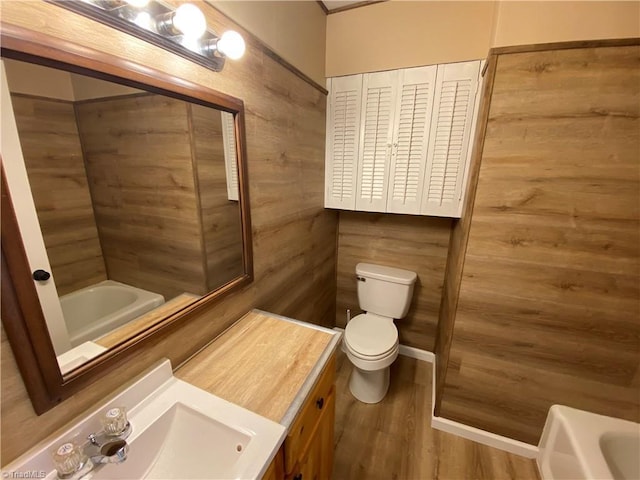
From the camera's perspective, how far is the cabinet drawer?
81 cm

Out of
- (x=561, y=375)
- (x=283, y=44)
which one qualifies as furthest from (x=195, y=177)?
(x=561, y=375)

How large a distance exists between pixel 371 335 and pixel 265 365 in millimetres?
1086

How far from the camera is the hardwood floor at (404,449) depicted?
1.50m

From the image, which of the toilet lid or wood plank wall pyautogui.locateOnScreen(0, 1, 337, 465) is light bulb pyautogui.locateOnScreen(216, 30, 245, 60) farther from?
the toilet lid

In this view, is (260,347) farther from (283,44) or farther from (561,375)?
(561,375)

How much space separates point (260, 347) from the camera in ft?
3.57

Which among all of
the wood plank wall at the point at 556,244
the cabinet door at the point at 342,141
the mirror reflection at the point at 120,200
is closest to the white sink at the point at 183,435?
the mirror reflection at the point at 120,200

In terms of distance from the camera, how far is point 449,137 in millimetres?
1707

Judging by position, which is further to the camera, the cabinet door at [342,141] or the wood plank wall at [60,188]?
the cabinet door at [342,141]

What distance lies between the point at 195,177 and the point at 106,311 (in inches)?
22.4

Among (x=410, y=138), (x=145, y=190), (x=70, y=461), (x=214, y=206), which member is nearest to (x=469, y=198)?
(x=410, y=138)

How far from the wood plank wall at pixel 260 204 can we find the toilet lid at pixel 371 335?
1.16ft

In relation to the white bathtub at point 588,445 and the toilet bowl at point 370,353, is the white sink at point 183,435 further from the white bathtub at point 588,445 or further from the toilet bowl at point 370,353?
the white bathtub at point 588,445

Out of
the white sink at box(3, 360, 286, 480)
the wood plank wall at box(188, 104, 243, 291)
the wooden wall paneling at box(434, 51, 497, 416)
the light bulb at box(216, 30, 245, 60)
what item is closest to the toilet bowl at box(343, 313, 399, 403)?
the wooden wall paneling at box(434, 51, 497, 416)
